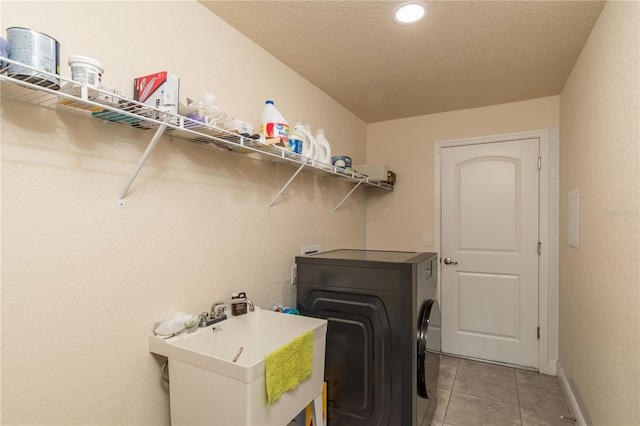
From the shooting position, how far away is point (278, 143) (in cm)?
168

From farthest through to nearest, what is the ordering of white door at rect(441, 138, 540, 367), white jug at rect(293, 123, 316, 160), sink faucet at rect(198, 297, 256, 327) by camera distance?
white door at rect(441, 138, 540, 367) → white jug at rect(293, 123, 316, 160) → sink faucet at rect(198, 297, 256, 327)

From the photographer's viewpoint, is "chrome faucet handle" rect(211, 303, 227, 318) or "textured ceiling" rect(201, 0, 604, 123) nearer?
"chrome faucet handle" rect(211, 303, 227, 318)

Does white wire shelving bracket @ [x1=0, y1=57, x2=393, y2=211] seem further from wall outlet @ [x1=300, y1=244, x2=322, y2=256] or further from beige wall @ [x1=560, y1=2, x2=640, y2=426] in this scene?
beige wall @ [x1=560, y1=2, x2=640, y2=426]

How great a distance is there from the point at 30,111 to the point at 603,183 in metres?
→ 2.39

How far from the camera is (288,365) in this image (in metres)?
1.28

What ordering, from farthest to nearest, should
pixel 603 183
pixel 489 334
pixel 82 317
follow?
pixel 489 334, pixel 603 183, pixel 82 317

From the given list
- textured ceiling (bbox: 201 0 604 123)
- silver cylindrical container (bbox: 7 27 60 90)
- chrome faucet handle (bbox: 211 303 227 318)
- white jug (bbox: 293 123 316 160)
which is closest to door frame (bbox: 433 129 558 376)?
textured ceiling (bbox: 201 0 604 123)

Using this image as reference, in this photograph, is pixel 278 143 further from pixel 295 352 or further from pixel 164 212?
pixel 295 352

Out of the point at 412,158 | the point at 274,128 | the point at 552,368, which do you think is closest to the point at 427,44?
the point at 274,128

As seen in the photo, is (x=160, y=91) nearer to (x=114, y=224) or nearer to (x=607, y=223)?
(x=114, y=224)

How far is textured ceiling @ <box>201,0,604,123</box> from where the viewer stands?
1671mm

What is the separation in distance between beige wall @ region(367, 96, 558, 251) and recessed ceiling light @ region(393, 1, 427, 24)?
1.65m

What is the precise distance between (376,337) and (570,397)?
5.34ft

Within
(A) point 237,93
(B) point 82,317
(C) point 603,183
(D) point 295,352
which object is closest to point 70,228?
(B) point 82,317
